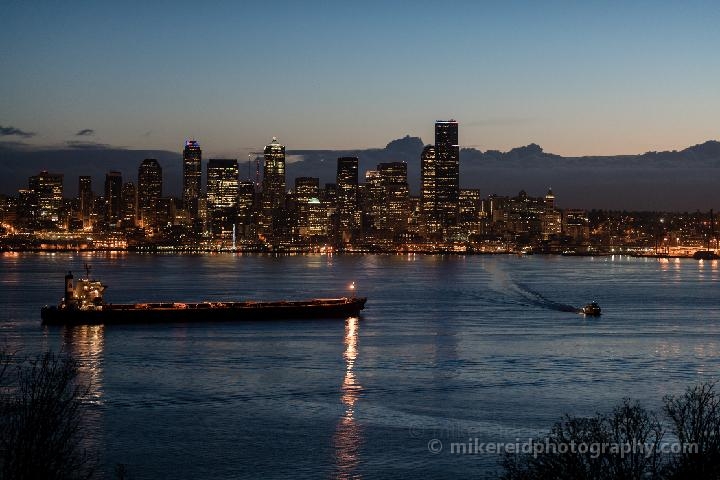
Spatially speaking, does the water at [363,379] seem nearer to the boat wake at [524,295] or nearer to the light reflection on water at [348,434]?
the light reflection on water at [348,434]

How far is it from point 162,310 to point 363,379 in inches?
1048

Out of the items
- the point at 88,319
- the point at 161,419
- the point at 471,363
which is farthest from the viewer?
the point at 88,319

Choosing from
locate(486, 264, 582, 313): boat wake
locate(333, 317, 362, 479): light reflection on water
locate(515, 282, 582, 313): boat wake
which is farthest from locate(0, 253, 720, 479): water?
locate(486, 264, 582, 313): boat wake

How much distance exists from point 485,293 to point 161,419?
204 ft

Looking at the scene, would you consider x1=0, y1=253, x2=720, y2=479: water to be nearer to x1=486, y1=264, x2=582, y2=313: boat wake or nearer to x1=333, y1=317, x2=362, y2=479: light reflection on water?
x1=333, y1=317, x2=362, y2=479: light reflection on water

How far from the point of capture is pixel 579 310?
69250 millimetres

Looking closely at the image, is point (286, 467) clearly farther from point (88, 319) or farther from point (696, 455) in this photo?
point (88, 319)

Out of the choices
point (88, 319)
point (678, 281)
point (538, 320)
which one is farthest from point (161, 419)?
point (678, 281)

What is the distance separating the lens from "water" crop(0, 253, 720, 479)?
2509 cm

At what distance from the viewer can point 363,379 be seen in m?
36.1

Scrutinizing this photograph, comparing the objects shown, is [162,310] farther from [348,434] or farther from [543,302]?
[348,434]

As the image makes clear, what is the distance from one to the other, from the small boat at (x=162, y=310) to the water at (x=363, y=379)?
2.17 metres

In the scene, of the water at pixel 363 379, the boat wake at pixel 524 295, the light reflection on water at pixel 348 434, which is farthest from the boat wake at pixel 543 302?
the light reflection on water at pixel 348 434

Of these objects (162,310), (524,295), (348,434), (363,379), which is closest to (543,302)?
(524,295)
